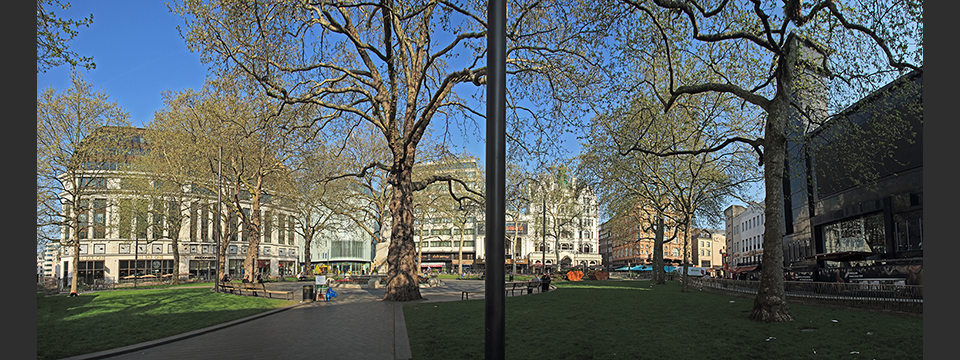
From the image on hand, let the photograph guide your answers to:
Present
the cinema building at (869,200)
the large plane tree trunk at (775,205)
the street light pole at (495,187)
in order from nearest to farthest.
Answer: the street light pole at (495,187) → the large plane tree trunk at (775,205) → the cinema building at (869,200)

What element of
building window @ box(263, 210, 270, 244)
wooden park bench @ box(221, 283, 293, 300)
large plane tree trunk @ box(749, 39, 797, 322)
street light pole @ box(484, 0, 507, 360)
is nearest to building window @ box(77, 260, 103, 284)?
building window @ box(263, 210, 270, 244)

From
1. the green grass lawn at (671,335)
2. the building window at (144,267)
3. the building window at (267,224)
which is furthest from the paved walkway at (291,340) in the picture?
the building window at (144,267)

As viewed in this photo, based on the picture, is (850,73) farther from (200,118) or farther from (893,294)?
(200,118)

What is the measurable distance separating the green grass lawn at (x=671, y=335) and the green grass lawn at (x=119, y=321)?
5.27 meters

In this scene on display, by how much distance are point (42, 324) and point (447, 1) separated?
13121 mm

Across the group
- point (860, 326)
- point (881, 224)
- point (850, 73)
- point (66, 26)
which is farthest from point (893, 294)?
point (66, 26)

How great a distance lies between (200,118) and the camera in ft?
117

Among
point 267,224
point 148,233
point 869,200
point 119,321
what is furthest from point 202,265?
point 869,200

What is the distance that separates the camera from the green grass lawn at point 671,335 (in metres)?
8.16

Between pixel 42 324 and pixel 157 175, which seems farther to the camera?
pixel 157 175

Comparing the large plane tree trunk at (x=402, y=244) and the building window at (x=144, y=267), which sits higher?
the large plane tree trunk at (x=402, y=244)

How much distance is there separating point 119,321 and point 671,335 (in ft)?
42.7

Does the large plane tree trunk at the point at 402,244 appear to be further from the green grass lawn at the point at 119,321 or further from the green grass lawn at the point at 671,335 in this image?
the green grass lawn at the point at 671,335
